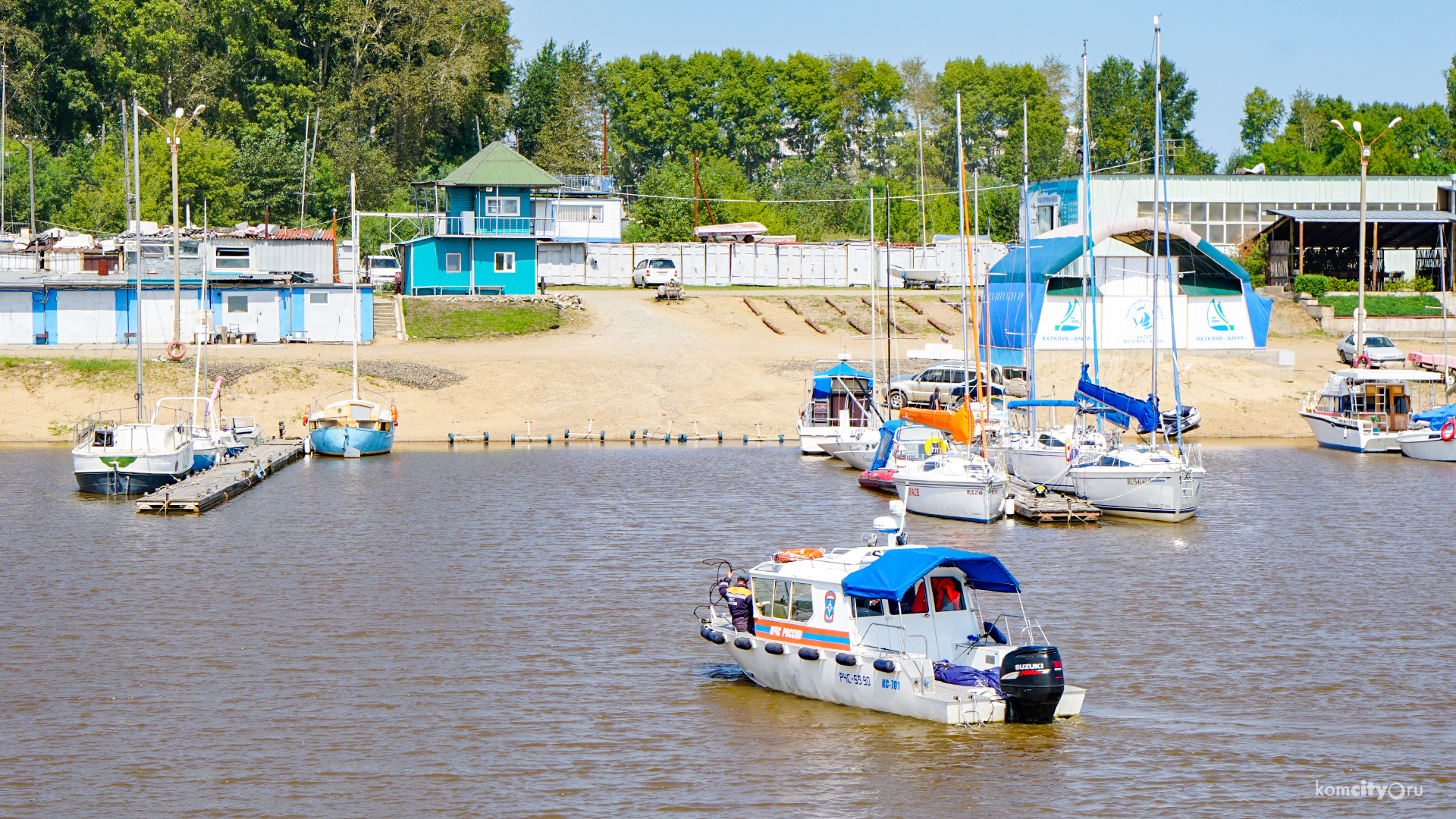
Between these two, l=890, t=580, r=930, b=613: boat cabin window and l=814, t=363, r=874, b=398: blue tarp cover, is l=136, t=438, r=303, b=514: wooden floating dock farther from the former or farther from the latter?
l=890, t=580, r=930, b=613: boat cabin window

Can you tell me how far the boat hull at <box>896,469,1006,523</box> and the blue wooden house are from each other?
43.6m

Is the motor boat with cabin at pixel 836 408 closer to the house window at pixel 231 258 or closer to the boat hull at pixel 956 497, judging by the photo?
the boat hull at pixel 956 497

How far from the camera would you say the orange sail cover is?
4519 centimetres

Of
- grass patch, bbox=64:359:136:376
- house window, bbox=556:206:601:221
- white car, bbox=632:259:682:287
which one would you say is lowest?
grass patch, bbox=64:359:136:376

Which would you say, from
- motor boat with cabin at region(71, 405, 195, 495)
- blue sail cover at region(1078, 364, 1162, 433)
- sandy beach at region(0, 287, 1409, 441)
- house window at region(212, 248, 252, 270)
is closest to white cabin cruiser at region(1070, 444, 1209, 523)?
blue sail cover at region(1078, 364, 1162, 433)

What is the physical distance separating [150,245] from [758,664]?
63978mm

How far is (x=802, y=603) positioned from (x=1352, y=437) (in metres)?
41.1

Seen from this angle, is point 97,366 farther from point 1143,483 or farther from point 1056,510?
point 1143,483

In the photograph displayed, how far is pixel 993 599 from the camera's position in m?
29.5

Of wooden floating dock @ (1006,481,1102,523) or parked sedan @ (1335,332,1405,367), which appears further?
parked sedan @ (1335,332,1405,367)

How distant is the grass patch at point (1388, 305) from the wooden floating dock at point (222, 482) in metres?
54.7

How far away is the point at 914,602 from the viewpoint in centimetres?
2217

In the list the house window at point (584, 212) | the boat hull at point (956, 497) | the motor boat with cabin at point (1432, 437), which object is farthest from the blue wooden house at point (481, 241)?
the motor boat with cabin at point (1432, 437)

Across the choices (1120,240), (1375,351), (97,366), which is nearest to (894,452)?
(1120,240)
